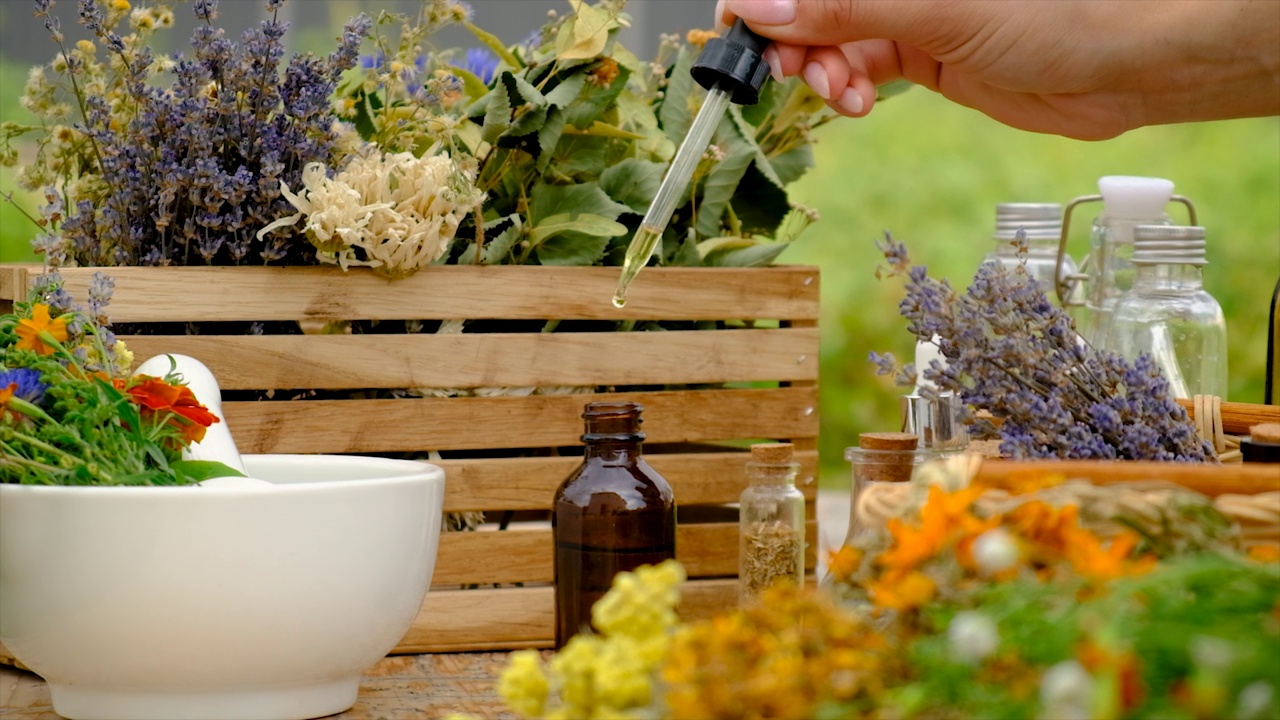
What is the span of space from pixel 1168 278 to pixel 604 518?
447 millimetres

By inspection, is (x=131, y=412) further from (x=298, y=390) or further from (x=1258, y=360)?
(x=1258, y=360)

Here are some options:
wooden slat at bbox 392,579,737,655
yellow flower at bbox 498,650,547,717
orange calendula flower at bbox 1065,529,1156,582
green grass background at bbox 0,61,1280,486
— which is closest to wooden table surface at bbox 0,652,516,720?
wooden slat at bbox 392,579,737,655

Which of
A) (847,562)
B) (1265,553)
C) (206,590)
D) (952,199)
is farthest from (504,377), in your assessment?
(952,199)

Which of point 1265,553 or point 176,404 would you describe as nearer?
point 1265,553

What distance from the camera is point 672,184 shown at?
89 cm

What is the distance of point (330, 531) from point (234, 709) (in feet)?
0.38

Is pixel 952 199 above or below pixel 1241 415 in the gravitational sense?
above

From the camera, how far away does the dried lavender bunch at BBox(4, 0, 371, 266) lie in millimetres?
875

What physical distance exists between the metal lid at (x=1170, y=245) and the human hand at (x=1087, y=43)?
0.11 m

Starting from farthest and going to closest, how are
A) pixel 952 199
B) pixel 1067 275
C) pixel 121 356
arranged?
1. pixel 952 199
2. pixel 1067 275
3. pixel 121 356

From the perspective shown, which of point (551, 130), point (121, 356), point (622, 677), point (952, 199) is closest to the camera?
point (622, 677)

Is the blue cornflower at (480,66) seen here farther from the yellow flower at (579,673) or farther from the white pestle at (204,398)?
the yellow flower at (579,673)

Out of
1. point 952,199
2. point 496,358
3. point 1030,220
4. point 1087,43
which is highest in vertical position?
point 952,199

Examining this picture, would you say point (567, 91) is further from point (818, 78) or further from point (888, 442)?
point (888, 442)
